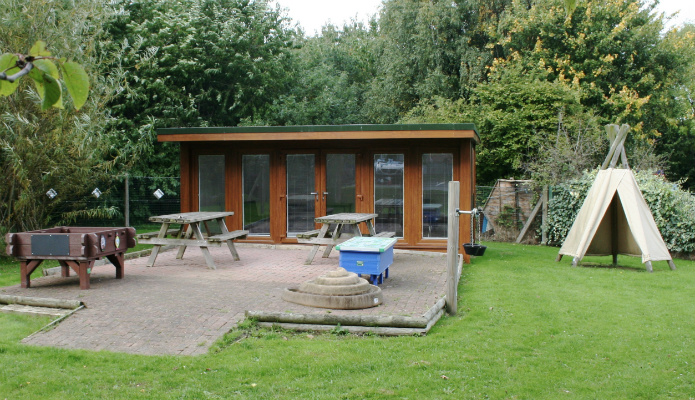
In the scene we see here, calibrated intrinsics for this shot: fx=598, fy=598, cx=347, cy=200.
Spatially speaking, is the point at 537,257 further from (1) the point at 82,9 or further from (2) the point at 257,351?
(1) the point at 82,9

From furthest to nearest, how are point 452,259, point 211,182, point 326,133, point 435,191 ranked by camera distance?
point 211,182, point 435,191, point 326,133, point 452,259

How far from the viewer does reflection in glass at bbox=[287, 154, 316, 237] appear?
12.7m

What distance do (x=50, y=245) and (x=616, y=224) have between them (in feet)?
31.2

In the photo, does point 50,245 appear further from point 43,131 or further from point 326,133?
point 326,133

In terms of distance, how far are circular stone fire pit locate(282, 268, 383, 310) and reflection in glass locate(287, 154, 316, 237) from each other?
18.8ft

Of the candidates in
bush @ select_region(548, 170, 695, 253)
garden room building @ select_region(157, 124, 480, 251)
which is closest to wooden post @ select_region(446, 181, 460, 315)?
garden room building @ select_region(157, 124, 480, 251)

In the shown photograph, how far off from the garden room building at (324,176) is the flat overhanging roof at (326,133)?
0.02 m

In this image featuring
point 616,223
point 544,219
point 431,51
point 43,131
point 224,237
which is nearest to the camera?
point 224,237

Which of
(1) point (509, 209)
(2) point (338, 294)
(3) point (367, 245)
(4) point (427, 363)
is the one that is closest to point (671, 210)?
(1) point (509, 209)

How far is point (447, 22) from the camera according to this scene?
2592 cm

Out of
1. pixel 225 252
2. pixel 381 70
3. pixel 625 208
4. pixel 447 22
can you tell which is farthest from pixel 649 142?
pixel 225 252

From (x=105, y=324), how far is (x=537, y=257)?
29.2 feet

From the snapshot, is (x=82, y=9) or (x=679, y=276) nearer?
(x=679, y=276)

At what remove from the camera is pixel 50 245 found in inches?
299
